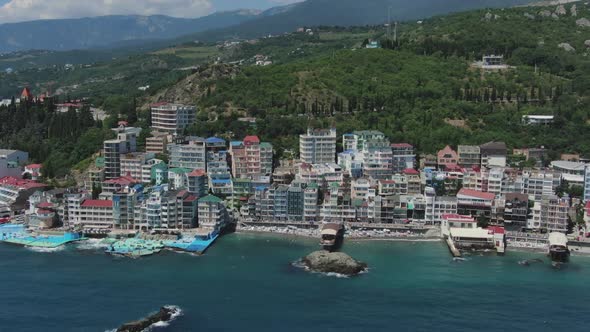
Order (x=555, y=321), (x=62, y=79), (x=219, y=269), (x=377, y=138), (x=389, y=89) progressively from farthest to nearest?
(x=62, y=79) → (x=389, y=89) → (x=377, y=138) → (x=219, y=269) → (x=555, y=321)

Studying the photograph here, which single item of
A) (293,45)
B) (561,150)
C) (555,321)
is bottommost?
(555,321)

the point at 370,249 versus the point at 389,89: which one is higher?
the point at 389,89

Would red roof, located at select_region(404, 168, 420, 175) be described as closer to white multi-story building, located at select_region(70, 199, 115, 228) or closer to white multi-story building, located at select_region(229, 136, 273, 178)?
white multi-story building, located at select_region(229, 136, 273, 178)

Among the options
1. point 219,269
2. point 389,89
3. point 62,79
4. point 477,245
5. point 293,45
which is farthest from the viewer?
point 62,79

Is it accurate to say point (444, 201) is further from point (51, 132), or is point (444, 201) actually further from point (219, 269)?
point (51, 132)

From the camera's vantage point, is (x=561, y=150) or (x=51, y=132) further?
(x=51, y=132)

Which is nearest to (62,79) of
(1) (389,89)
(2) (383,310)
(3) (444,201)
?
Result: (1) (389,89)
